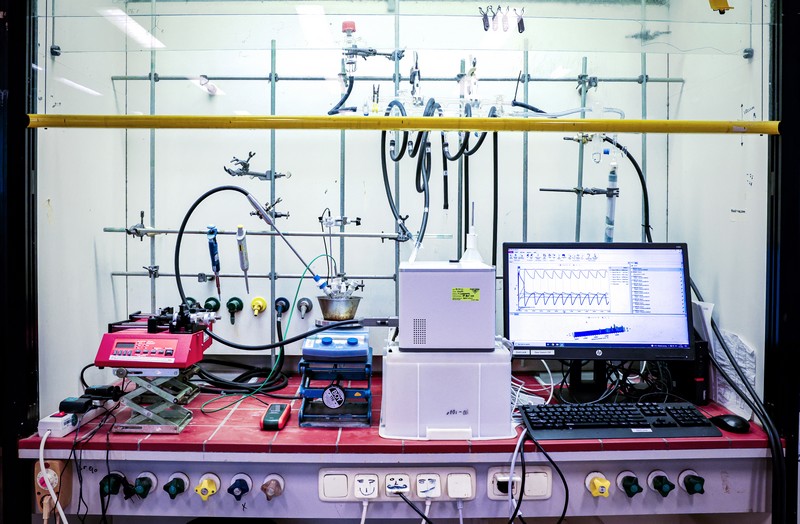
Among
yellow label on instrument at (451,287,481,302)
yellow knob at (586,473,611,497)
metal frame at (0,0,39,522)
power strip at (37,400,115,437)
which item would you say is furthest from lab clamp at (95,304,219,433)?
yellow knob at (586,473,611,497)

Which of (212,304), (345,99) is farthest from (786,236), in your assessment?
(212,304)

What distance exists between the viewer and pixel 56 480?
129 centimetres

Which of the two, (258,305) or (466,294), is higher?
(466,294)

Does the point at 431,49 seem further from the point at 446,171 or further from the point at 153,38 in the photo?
the point at 153,38

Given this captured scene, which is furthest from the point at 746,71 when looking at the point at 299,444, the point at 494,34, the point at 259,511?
the point at 259,511

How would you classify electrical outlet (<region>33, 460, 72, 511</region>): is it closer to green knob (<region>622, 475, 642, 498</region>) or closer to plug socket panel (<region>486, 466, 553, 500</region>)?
plug socket panel (<region>486, 466, 553, 500</region>)

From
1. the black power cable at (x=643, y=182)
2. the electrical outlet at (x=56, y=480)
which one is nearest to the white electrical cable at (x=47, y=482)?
the electrical outlet at (x=56, y=480)

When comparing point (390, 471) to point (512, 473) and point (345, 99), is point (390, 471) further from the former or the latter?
point (345, 99)

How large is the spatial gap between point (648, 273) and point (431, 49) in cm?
125

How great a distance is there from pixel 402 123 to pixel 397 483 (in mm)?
1023

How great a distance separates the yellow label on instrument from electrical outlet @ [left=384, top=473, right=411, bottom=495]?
20.3 inches

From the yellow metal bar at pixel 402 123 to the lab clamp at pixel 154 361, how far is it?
58cm

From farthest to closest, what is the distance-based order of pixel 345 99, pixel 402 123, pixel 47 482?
1. pixel 345 99
2. pixel 402 123
3. pixel 47 482

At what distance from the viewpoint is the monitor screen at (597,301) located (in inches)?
62.0
